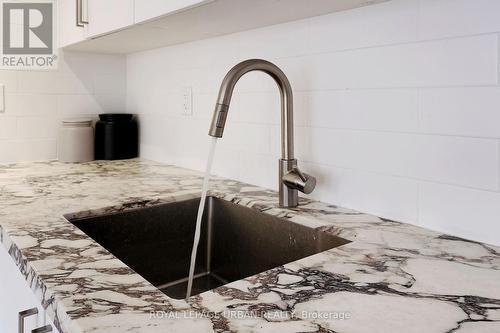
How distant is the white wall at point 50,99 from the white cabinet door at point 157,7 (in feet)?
2.83

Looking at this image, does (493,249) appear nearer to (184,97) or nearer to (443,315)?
(443,315)

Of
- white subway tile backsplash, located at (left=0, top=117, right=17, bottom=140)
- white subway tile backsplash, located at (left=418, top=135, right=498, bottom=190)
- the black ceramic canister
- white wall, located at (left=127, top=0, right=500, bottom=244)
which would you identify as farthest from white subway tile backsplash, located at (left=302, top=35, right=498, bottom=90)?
white subway tile backsplash, located at (left=0, top=117, right=17, bottom=140)

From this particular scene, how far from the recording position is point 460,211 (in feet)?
2.70

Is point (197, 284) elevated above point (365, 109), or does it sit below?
below

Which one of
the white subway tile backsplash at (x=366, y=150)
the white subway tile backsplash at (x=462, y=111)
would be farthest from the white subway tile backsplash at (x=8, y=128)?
the white subway tile backsplash at (x=462, y=111)

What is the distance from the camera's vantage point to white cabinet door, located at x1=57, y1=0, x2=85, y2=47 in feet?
5.08

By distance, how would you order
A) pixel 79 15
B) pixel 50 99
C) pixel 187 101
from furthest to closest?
pixel 50 99, pixel 187 101, pixel 79 15

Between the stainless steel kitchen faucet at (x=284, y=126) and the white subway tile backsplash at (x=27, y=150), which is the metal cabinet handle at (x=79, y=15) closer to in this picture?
the white subway tile backsplash at (x=27, y=150)

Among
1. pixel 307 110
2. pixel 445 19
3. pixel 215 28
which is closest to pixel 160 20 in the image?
pixel 215 28

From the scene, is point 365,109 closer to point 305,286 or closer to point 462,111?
point 462,111

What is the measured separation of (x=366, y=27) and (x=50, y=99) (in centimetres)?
143

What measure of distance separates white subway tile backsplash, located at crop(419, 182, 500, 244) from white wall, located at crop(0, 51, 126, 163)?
5.13ft

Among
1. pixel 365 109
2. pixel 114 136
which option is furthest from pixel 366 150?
pixel 114 136

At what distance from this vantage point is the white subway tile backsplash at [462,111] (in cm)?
76
